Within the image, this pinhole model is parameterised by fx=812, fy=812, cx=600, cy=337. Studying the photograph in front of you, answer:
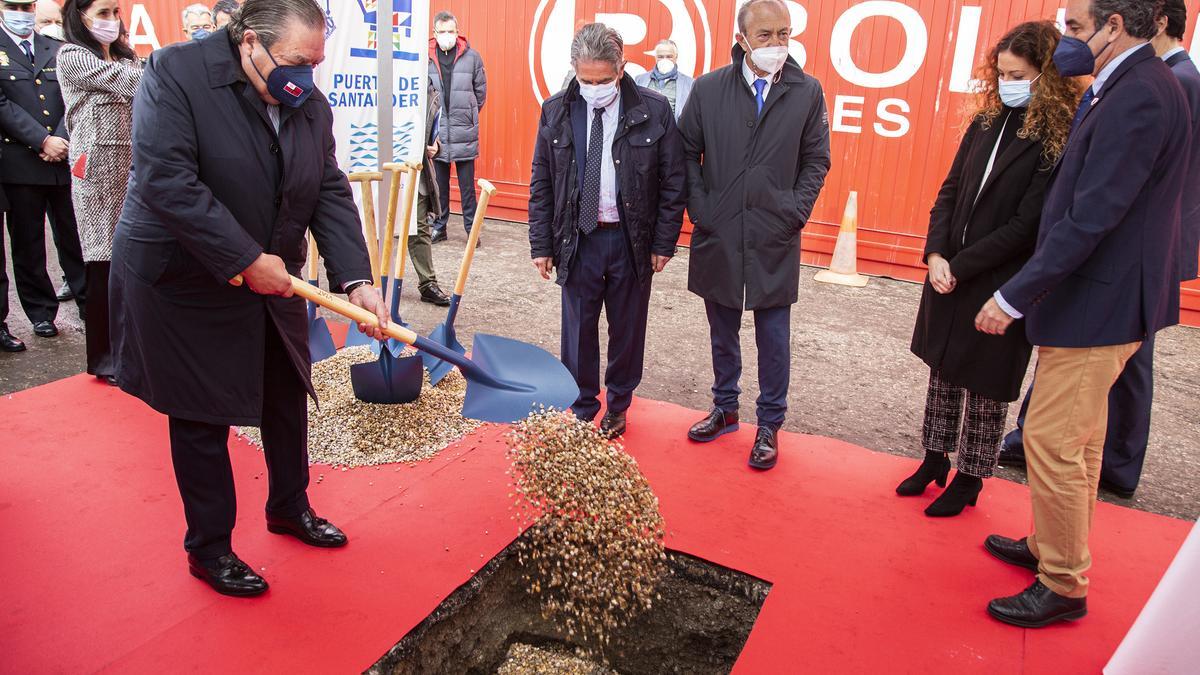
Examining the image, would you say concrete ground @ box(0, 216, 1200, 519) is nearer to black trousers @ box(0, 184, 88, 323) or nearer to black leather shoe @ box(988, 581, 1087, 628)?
black trousers @ box(0, 184, 88, 323)

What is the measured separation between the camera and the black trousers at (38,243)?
4.32m

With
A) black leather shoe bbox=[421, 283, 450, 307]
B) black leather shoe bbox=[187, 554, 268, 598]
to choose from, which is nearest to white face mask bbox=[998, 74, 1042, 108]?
black leather shoe bbox=[187, 554, 268, 598]

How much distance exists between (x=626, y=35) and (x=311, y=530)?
5.90m

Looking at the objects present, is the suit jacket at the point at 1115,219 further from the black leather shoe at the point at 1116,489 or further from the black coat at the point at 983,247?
the black leather shoe at the point at 1116,489

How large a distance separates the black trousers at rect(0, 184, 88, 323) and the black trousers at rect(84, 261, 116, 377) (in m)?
0.78

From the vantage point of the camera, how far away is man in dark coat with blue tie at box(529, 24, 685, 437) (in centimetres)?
321

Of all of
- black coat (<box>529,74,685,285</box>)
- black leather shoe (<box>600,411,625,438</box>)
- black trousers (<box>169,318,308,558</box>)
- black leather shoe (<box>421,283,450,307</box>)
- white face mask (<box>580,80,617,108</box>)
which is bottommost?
black leather shoe (<box>600,411,625,438</box>)

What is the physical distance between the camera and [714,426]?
11.7 feet

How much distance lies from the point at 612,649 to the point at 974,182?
6.56ft

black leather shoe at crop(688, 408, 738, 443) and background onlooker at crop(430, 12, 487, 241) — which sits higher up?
background onlooker at crop(430, 12, 487, 241)

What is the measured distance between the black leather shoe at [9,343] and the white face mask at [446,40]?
403 centimetres

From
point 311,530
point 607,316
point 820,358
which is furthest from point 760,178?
point 311,530

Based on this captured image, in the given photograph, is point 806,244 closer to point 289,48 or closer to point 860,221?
point 860,221

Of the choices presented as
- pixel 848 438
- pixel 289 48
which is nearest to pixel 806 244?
pixel 848 438
